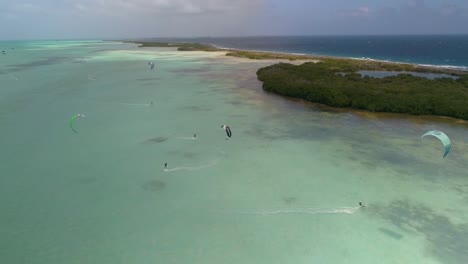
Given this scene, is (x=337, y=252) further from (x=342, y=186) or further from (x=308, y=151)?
(x=308, y=151)

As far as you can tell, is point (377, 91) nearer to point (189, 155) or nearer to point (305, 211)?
point (189, 155)

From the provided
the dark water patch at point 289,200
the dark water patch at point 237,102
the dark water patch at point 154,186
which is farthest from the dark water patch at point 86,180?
the dark water patch at point 237,102

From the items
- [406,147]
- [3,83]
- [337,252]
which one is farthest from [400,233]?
[3,83]

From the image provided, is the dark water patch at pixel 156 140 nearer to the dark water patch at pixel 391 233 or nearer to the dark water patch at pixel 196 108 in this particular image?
the dark water patch at pixel 196 108

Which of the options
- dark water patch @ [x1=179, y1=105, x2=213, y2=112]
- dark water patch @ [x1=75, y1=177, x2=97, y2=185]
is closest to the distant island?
dark water patch @ [x1=179, y1=105, x2=213, y2=112]

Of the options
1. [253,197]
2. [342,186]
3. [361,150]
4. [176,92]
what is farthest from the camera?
[176,92]

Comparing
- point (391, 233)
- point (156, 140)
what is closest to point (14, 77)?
A: point (156, 140)

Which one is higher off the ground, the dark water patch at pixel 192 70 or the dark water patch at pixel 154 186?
the dark water patch at pixel 192 70
